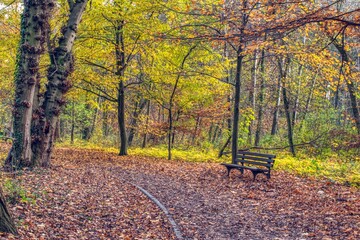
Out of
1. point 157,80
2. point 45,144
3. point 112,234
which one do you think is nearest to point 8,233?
point 112,234

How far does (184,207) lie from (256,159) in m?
4.19

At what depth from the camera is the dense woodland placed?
9641 millimetres

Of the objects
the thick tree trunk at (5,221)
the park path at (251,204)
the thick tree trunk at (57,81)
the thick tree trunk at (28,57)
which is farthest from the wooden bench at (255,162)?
the thick tree trunk at (5,221)

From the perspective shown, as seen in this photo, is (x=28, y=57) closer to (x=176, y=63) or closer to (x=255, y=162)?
(x=255, y=162)

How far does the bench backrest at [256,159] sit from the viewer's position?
439 inches

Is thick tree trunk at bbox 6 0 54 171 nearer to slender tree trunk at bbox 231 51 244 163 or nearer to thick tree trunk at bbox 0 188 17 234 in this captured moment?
thick tree trunk at bbox 0 188 17 234

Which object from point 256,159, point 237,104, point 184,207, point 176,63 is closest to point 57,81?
point 184,207

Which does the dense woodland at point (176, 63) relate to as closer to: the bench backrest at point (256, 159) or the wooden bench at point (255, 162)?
the bench backrest at point (256, 159)

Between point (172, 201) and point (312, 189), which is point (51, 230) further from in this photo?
point (312, 189)

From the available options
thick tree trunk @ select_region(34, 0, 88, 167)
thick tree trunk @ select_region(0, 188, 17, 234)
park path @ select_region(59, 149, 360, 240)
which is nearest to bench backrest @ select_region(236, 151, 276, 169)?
park path @ select_region(59, 149, 360, 240)

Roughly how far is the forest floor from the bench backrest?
50 cm

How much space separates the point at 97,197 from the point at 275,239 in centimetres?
A: 427

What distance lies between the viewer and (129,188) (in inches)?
396

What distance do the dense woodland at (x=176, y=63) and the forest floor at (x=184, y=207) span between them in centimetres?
137
